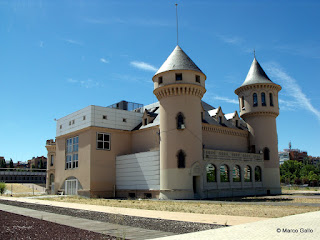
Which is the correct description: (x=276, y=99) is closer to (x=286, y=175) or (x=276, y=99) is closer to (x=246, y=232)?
(x=246, y=232)

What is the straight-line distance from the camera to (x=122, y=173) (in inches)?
1583

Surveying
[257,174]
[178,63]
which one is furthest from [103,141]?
[257,174]

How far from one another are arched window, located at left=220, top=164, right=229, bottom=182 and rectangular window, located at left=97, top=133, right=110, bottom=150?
48.4 feet

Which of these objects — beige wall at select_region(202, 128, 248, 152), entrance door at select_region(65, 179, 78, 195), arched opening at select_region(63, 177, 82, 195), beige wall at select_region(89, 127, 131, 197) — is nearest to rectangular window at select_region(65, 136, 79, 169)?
arched opening at select_region(63, 177, 82, 195)

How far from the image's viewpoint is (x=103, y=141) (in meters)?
40.6

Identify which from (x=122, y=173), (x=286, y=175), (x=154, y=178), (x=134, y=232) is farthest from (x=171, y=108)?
(x=286, y=175)

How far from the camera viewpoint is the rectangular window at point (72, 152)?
1687 inches

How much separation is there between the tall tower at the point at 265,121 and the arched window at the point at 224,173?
8.27 m

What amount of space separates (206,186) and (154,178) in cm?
588

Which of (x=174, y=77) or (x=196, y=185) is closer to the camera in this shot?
(x=196, y=185)

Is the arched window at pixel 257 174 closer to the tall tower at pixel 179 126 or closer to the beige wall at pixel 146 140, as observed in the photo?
the tall tower at pixel 179 126

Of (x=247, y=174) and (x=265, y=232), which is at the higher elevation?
(x=247, y=174)

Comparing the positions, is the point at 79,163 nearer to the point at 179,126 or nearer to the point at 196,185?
the point at 179,126

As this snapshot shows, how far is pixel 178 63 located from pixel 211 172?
13145 millimetres
